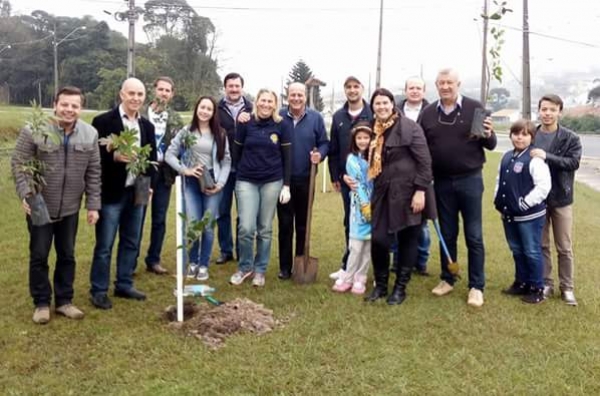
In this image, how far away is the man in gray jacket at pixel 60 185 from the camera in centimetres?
397

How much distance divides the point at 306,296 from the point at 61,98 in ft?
8.62

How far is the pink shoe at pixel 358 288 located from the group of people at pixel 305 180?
0.04 feet

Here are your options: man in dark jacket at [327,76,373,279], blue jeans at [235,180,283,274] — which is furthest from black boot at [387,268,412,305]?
blue jeans at [235,180,283,274]

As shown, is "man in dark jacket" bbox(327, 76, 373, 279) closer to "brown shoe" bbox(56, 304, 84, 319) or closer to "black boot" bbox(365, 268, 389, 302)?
"black boot" bbox(365, 268, 389, 302)

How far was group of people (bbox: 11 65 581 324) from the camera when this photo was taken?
4.29 m

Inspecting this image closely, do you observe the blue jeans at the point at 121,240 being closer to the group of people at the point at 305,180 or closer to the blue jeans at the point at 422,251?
the group of people at the point at 305,180

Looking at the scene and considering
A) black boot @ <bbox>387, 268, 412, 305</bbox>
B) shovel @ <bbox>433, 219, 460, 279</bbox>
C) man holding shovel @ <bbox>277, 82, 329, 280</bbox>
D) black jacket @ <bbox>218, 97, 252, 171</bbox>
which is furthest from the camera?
black jacket @ <bbox>218, 97, 252, 171</bbox>

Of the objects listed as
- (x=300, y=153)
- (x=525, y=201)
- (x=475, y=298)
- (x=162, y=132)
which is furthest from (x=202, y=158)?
(x=525, y=201)

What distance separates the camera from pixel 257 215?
5.34 metres

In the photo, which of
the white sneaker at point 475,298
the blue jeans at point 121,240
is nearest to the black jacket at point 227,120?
the blue jeans at point 121,240

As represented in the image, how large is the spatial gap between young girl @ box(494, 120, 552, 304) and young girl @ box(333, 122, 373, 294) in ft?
3.86

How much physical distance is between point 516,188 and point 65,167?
12.0 feet

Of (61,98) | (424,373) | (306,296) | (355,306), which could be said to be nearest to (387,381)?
(424,373)

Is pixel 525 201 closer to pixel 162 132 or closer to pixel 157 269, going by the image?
pixel 162 132
